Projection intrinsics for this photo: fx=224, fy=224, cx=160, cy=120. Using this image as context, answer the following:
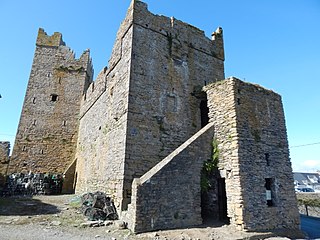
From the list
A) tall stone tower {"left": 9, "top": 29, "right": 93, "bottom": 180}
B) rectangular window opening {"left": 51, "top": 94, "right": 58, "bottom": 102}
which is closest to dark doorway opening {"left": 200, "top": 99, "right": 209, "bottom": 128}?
tall stone tower {"left": 9, "top": 29, "right": 93, "bottom": 180}

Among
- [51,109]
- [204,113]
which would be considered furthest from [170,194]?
[51,109]

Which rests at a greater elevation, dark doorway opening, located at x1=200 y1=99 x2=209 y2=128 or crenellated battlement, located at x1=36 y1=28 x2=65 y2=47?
crenellated battlement, located at x1=36 y1=28 x2=65 y2=47

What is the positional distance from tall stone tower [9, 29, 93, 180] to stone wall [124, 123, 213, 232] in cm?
1403

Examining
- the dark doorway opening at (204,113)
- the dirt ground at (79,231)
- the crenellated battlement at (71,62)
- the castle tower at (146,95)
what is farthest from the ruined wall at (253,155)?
the crenellated battlement at (71,62)

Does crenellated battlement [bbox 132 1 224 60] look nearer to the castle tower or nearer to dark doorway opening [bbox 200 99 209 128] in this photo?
the castle tower

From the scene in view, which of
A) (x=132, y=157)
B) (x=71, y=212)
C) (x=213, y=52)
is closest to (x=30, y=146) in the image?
(x=71, y=212)

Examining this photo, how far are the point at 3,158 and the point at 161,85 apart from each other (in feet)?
51.8

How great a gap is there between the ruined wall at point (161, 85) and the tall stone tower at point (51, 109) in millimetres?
12180

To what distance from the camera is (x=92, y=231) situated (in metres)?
6.73

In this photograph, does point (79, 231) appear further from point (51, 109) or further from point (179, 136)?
point (51, 109)

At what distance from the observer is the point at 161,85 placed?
34.0 feet

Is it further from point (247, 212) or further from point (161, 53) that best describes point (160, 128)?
point (247, 212)

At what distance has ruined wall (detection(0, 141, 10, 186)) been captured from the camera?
1745cm

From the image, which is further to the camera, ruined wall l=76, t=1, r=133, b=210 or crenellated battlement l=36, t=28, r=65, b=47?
crenellated battlement l=36, t=28, r=65, b=47
